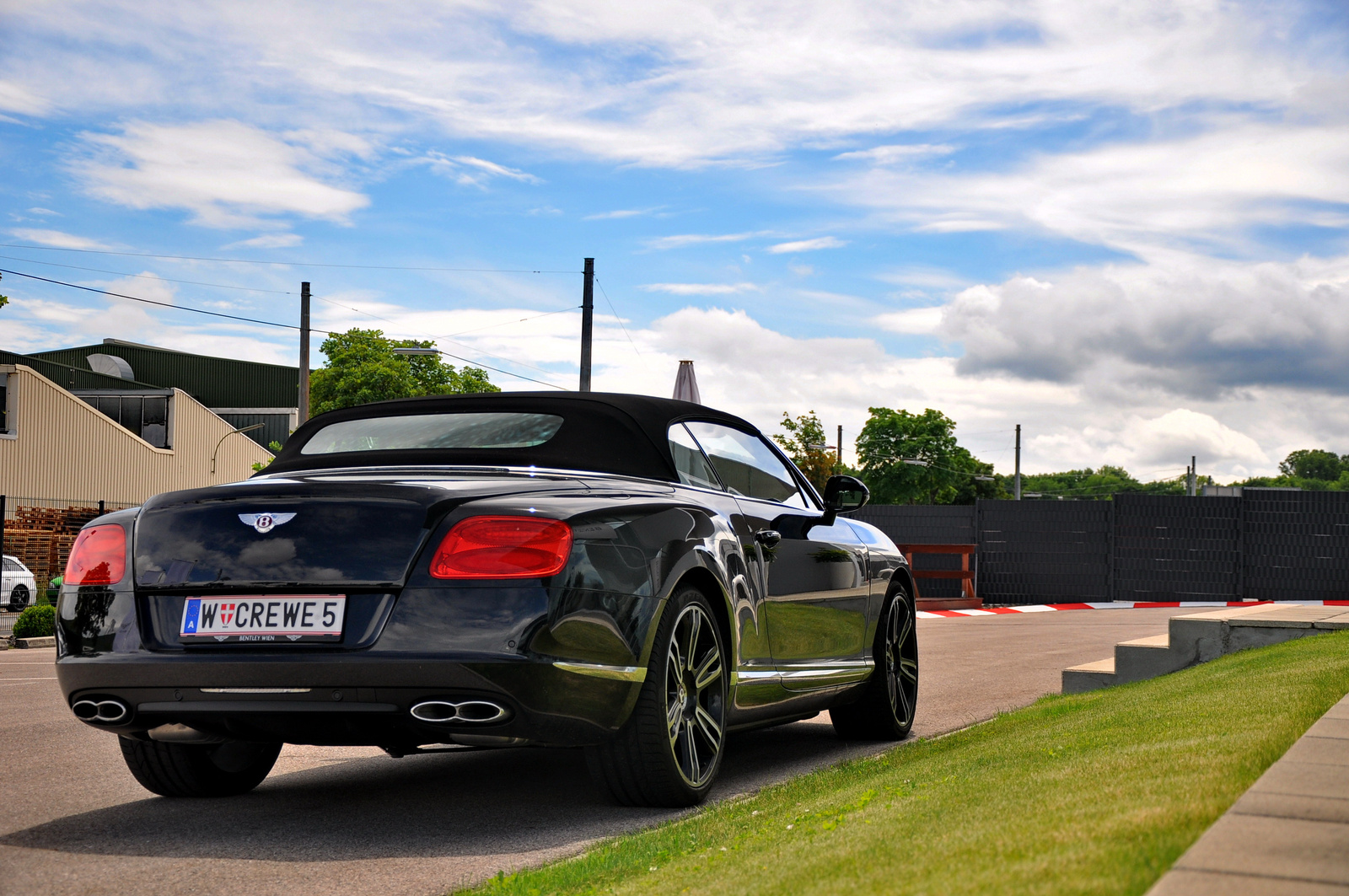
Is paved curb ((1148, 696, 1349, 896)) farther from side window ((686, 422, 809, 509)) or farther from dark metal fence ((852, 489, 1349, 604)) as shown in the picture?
dark metal fence ((852, 489, 1349, 604))

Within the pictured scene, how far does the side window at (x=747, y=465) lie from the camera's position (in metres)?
6.23

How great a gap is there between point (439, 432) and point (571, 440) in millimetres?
591

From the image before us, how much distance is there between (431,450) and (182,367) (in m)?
75.9

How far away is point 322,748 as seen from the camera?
729 cm

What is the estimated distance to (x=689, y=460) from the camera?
5.96 meters

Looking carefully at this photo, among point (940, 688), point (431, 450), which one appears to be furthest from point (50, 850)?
point (940, 688)

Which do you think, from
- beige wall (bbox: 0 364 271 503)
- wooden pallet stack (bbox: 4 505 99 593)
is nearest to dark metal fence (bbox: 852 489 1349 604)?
wooden pallet stack (bbox: 4 505 99 593)

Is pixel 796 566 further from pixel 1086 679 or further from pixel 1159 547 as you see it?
pixel 1159 547

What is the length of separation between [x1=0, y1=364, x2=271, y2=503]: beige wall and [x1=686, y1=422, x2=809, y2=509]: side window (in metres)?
37.5

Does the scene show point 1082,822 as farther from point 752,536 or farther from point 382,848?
point 752,536

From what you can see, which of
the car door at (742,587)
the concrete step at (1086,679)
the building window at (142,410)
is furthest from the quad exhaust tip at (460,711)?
the building window at (142,410)

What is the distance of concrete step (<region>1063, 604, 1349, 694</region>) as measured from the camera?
33.1ft

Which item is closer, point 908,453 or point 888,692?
point 888,692

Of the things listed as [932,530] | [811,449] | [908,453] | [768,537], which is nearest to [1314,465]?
[908,453]
